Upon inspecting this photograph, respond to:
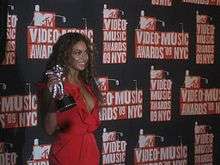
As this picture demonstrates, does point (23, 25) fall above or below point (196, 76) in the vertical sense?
above

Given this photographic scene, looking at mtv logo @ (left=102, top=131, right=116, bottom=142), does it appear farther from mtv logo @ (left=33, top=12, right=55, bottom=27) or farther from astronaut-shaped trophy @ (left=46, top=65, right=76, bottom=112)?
astronaut-shaped trophy @ (left=46, top=65, right=76, bottom=112)

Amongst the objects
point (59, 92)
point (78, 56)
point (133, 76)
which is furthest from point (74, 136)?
point (133, 76)

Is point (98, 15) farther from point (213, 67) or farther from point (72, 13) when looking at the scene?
point (213, 67)

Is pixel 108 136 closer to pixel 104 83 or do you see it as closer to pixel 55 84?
pixel 104 83

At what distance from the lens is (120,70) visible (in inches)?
122

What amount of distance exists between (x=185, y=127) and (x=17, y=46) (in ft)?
4.58

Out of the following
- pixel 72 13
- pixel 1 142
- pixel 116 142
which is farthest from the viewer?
pixel 116 142

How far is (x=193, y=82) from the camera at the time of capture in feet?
11.3

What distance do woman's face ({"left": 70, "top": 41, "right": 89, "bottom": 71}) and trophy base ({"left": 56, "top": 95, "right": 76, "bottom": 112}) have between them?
0.59ft

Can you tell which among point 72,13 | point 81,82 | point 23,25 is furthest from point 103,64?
point 81,82

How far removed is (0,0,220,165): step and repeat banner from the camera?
8.86 ft

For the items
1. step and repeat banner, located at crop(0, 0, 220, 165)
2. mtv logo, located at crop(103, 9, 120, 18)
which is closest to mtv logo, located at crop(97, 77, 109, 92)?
step and repeat banner, located at crop(0, 0, 220, 165)

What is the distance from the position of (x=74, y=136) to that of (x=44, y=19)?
3.05ft

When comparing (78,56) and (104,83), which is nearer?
(78,56)
